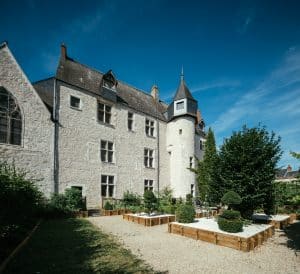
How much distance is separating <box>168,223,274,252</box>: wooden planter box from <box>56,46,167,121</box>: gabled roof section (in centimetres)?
1291

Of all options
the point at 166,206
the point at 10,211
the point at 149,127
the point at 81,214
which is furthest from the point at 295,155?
the point at 149,127

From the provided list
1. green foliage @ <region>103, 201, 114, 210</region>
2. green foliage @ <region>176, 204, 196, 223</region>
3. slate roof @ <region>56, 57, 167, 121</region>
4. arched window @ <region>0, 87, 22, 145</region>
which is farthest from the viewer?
slate roof @ <region>56, 57, 167, 121</region>

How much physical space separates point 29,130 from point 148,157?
36.4 feet

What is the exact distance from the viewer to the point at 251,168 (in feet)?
39.0

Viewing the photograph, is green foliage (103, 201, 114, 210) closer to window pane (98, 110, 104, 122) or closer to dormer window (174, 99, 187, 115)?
window pane (98, 110, 104, 122)

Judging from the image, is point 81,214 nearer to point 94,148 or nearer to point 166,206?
point 94,148

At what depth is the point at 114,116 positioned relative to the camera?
63.7 ft

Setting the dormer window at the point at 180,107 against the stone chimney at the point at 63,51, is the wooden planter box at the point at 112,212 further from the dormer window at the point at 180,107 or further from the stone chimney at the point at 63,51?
the stone chimney at the point at 63,51

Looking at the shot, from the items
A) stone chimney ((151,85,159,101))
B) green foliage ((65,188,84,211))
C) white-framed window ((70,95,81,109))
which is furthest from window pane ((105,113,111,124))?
stone chimney ((151,85,159,101))

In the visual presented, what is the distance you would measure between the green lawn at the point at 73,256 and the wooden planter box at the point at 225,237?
298cm

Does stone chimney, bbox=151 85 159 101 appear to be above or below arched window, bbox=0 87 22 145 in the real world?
above

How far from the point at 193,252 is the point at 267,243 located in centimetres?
351

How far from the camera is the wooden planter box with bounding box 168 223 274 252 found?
7464 mm

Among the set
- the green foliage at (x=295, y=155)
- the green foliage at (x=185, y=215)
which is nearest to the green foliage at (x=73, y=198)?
the green foliage at (x=185, y=215)
